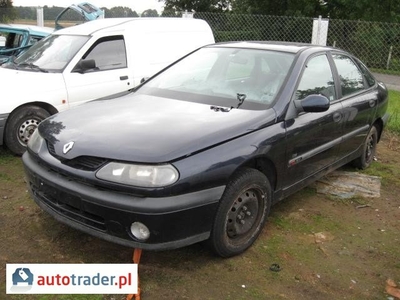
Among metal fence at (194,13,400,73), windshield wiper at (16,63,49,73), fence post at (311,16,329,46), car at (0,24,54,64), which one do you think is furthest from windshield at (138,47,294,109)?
metal fence at (194,13,400,73)

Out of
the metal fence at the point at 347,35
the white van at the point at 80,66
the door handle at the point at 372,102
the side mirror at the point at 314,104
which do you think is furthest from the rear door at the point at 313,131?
the metal fence at the point at 347,35

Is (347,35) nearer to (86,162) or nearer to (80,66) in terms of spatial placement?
(80,66)

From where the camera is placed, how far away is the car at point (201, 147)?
108 inches

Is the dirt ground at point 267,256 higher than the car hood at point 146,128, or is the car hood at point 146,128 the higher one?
the car hood at point 146,128

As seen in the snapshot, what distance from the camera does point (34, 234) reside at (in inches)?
138

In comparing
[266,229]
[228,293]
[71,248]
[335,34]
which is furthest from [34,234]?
[335,34]

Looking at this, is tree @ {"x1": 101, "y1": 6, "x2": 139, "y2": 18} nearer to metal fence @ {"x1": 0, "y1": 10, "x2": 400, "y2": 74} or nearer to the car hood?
metal fence @ {"x1": 0, "y1": 10, "x2": 400, "y2": 74}

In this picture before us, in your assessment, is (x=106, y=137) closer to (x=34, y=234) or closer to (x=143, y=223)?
(x=143, y=223)

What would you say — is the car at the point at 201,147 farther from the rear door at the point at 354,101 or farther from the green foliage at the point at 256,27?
the green foliage at the point at 256,27

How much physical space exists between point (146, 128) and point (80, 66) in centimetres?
324

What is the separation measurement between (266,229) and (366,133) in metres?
2.08

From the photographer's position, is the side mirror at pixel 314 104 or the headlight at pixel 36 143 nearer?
the headlight at pixel 36 143

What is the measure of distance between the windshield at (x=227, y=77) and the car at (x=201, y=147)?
1 cm

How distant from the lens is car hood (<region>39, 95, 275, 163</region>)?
9.25ft
